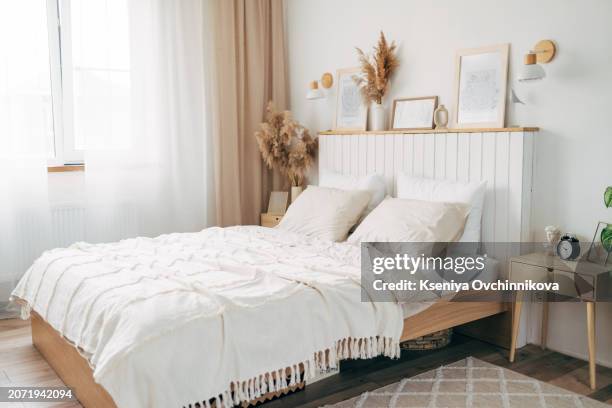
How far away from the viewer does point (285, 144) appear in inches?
184

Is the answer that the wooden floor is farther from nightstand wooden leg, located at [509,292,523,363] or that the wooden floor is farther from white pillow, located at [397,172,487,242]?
white pillow, located at [397,172,487,242]

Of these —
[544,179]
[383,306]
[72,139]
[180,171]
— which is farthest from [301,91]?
[383,306]

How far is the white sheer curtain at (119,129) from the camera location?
3932 mm

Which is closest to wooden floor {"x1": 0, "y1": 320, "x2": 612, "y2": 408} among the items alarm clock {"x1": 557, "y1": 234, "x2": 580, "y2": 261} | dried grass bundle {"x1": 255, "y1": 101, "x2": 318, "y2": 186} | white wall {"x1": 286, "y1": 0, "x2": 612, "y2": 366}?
white wall {"x1": 286, "y1": 0, "x2": 612, "y2": 366}

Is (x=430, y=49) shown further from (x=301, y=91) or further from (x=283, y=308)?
(x=283, y=308)

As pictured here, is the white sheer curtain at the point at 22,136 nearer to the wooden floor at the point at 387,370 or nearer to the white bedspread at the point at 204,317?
the wooden floor at the point at 387,370

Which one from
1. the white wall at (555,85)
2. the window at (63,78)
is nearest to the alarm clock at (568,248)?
the white wall at (555,85)

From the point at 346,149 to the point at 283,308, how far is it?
2236mm

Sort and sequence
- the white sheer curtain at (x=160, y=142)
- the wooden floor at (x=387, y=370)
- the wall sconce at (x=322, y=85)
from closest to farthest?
1. the wooden floor at (x=387, y=370)
2. the white sheer curtain at (x=160, y=142)
3. the wall sconce at (x=322, y=85)

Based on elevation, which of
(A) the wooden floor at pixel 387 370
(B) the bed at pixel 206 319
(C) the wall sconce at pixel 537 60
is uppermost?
(C) the wall sconce at pixel 537 60

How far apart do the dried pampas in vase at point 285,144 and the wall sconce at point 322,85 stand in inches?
10.8

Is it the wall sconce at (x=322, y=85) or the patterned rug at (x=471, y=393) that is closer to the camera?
the patterned rug at (x=471, y=393)

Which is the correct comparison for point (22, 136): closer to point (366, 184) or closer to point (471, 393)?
point (366, 184)

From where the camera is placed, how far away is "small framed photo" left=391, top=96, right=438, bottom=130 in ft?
12.3
